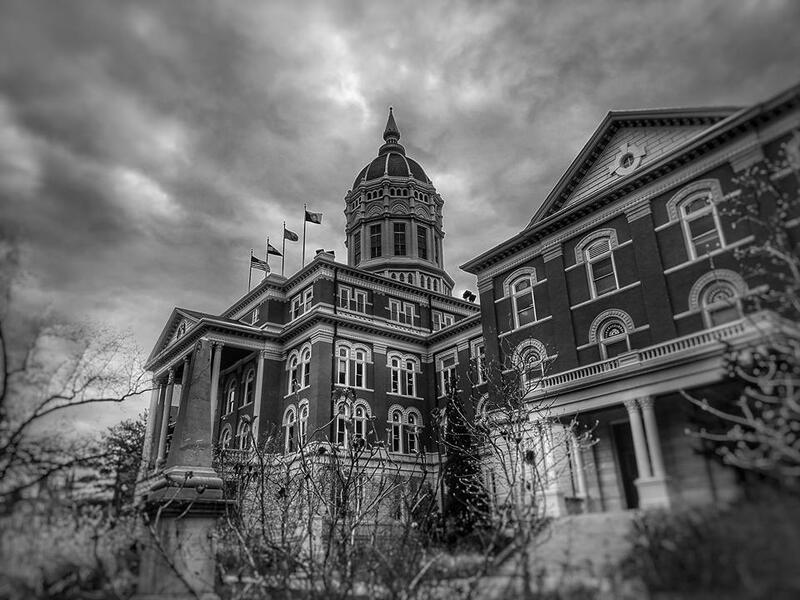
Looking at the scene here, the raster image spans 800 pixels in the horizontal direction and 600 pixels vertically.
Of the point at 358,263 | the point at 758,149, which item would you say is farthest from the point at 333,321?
the point at 758,149

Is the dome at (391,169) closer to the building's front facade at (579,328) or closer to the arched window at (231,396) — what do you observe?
the building's front facade at (579,328)

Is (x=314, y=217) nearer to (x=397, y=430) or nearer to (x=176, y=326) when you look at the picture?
(x=176, y=326)

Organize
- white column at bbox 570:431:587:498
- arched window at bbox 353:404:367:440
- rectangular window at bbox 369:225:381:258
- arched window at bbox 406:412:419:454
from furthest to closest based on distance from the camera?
rectangular window at bbox 369:225:381:258, arched window at bbox 406:412:419:454, arched window at bbox 353:404:367:440, white column at bbox 570:431:587:498

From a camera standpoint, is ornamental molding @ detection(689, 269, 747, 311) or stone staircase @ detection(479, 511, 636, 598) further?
ornamental molding @ detection(689, 269, 747, 311)

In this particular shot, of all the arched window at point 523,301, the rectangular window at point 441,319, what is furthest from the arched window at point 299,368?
the arched window at point 523,301

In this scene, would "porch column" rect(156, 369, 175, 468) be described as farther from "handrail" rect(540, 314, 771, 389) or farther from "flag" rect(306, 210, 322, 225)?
"handrail" rect(540, 314, 771, 389)

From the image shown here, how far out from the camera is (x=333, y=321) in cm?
4531

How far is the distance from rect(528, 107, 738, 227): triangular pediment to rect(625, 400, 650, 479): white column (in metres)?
11.1

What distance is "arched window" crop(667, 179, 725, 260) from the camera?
24.8 metres

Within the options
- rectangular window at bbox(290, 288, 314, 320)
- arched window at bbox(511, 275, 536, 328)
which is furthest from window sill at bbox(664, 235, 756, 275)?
rectangular window at bbox(290, 288, 314, 320)

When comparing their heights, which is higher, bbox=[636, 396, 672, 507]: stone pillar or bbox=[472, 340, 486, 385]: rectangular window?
bbox=[472, 340, 486, 385]: rectangular window

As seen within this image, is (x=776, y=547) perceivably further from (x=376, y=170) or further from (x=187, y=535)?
(x=376, y=170)

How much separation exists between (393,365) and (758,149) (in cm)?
3083

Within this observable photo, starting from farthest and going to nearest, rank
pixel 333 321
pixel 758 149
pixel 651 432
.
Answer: pixel 333 321 < pixel 758 149 < pixel 651 432
